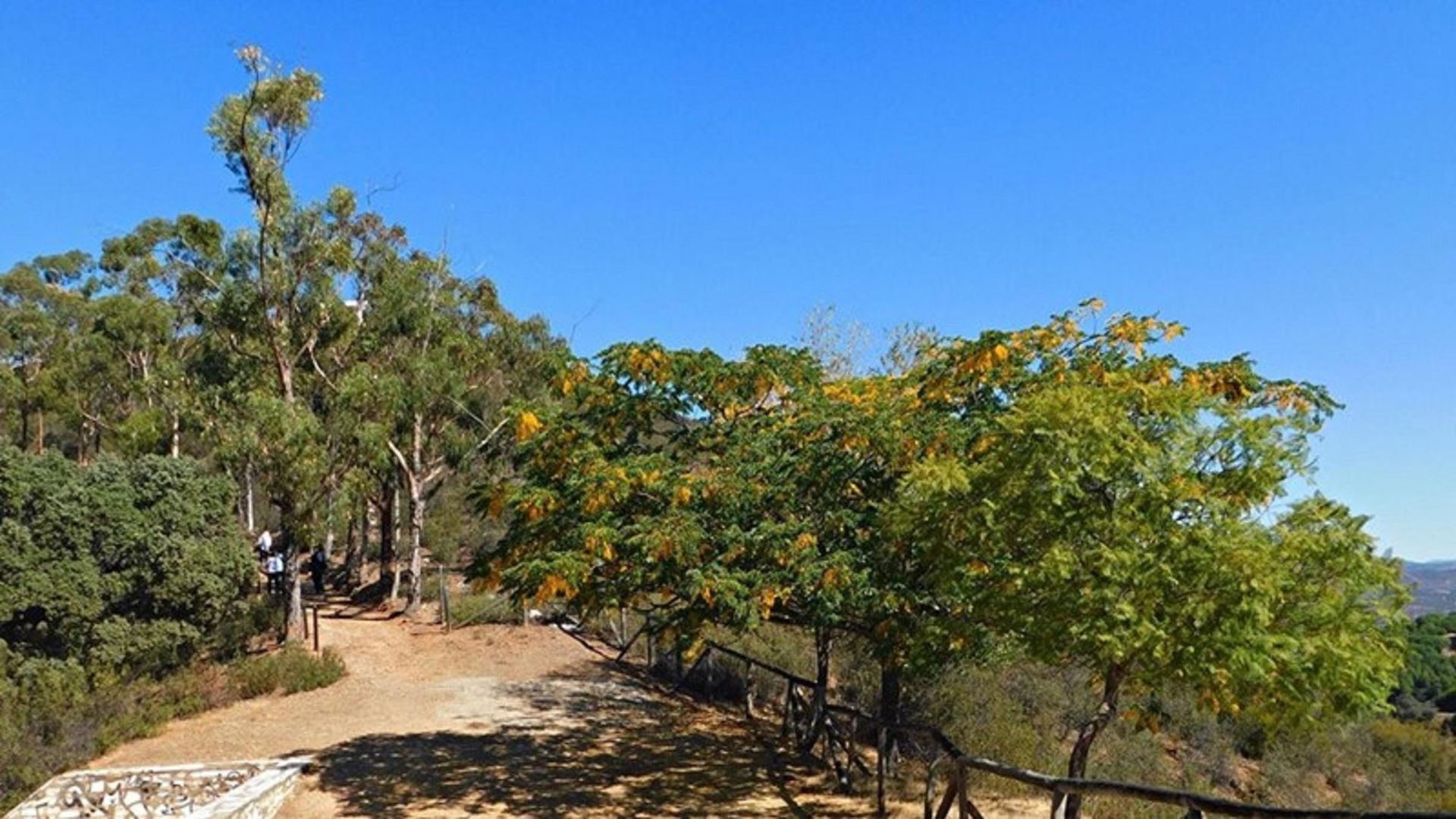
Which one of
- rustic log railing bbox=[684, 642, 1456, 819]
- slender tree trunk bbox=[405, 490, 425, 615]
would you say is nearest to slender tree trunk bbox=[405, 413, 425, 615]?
slender tree trunk bbox=[405, 490, 425, 615]

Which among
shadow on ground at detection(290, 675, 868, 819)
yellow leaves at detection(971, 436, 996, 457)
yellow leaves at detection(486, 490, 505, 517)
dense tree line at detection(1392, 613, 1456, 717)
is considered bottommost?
dense tree line at detection(1392, 613, 1456, 717)

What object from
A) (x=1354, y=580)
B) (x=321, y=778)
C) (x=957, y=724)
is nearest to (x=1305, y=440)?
(x=1354, y=580)

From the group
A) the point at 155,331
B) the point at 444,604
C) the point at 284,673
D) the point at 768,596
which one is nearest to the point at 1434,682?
the point at 444,604

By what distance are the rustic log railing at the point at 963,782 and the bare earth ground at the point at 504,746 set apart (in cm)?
53

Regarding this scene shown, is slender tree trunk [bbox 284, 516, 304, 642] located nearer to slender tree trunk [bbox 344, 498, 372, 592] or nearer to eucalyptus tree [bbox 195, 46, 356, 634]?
eucalyptus tree [bbox 195, 46, 356, 634]

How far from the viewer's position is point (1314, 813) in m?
4.52

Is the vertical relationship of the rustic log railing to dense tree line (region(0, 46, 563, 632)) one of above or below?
below

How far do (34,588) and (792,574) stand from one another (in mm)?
13147

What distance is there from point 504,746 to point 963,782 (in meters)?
8.31

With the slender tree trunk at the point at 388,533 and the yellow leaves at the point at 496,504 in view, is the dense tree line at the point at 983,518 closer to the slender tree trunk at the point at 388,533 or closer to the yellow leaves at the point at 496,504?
the yellow leaves at the point at 496,504

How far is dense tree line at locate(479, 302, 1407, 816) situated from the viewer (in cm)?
646

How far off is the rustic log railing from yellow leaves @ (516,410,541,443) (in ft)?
16.3

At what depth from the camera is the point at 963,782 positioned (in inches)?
296

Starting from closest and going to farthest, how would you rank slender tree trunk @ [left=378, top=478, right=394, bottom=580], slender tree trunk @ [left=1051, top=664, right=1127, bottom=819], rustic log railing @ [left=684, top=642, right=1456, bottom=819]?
rustic log railing @ [left=684, top=642, right=1456, bottom=819], slender tree trunk @ [left=1051, top=664, right=1127, bottom=819], slender tree trunk @ [left=378, top=478, right=394, bottom=580]
